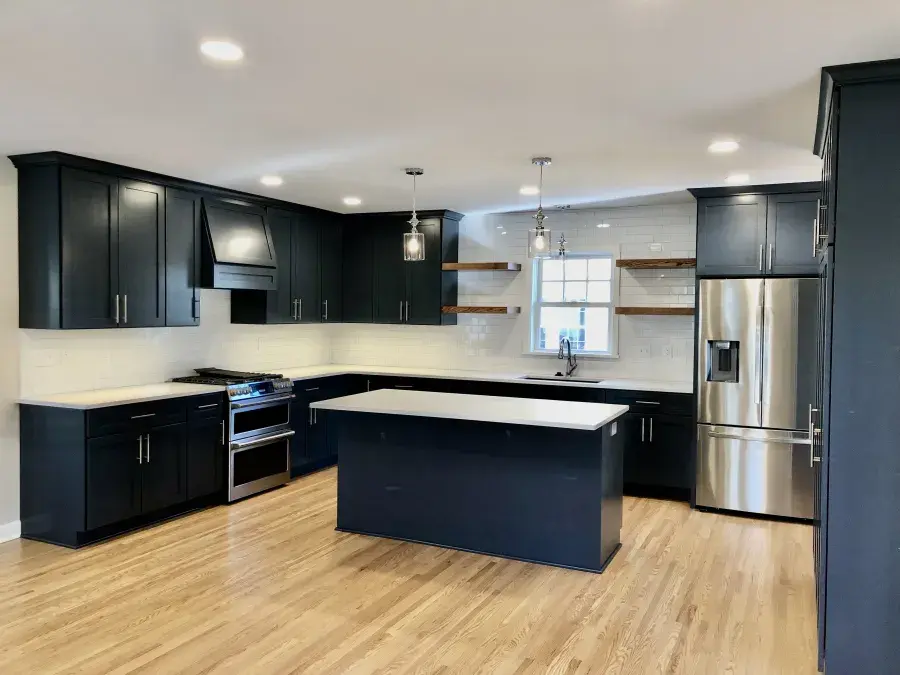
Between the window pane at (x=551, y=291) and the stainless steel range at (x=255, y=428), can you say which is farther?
the window pane at (x=551, y=291)

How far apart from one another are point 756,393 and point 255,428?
12.2 feet

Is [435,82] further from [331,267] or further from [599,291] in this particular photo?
[331,267]

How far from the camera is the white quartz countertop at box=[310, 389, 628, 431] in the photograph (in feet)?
12.9

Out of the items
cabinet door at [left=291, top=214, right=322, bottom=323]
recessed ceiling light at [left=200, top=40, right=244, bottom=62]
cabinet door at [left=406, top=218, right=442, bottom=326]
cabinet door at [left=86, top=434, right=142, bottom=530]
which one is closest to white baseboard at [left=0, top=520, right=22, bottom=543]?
cabinet door at [left=86, top=434, right=142, bottom=530]

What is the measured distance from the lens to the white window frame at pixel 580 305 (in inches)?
254

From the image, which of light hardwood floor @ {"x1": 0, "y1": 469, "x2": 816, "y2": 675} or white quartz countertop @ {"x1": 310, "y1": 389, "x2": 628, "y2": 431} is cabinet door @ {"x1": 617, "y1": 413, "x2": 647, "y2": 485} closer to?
light hardwood floor @ {"x1": 0, "y1": 469, "x2": 816, "y2": 675}

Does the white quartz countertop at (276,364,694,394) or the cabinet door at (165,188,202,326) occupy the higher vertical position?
the cabinet door at (165,188,202,326)

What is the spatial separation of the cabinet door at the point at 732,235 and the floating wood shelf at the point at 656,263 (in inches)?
15.4

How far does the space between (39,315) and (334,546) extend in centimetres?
232

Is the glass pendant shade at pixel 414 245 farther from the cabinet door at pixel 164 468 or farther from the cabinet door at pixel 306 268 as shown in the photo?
the cabinet door at pixel 306 268

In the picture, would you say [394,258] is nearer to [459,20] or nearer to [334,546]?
[334,546]

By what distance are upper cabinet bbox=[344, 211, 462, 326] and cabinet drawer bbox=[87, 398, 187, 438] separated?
2.52m

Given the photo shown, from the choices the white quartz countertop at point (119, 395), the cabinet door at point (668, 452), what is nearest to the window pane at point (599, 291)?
the cabinet door at point (668, 452)

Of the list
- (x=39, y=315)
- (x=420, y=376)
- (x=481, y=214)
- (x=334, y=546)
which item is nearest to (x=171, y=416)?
(x=39, y=315)
